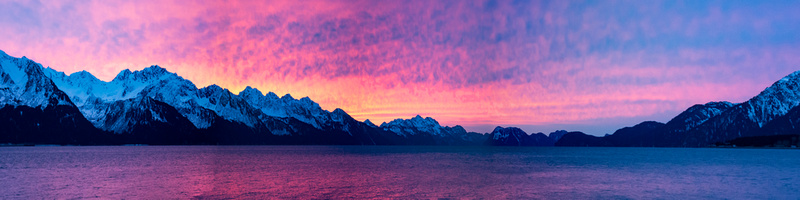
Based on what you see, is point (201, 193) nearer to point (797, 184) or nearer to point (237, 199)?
point (237, 199)

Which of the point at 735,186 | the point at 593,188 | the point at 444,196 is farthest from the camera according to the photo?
the point at 735,186

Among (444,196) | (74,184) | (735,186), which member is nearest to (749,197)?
(735,186)

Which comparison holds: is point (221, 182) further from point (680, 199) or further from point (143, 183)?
point (680, 199)

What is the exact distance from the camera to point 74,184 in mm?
63375

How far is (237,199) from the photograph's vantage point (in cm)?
4956

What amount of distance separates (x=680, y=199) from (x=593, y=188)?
11.6 meters

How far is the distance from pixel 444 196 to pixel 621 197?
64.0ft

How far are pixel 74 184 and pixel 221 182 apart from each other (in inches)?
713

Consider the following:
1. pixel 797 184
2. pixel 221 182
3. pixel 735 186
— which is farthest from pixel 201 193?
pixel 797 184

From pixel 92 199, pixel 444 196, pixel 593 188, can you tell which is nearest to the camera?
pixel 92 199

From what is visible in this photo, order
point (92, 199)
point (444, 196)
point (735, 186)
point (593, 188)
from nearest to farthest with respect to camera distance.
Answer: point (92, 199), point (444, 196), point (593, 188), point (735, 186)

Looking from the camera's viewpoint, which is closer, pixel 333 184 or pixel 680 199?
pixel 680 199

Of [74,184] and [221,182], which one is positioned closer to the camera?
[74,184]

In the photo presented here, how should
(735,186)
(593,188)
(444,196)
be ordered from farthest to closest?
(735,186), (593,188), (444,196)
